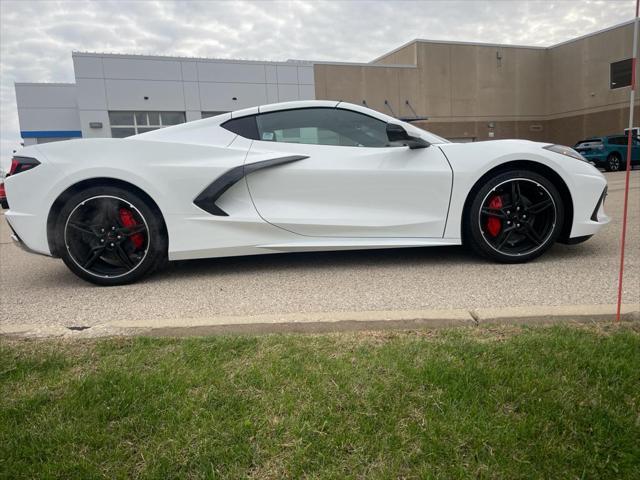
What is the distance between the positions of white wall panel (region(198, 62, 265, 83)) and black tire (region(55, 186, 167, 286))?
22632 mm

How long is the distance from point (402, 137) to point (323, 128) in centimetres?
67

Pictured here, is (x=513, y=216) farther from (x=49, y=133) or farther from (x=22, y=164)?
(x=49, y=133)

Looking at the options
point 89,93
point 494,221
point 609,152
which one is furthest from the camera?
point 89,93

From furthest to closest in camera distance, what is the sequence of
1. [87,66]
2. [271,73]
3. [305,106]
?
[271,73] → [87,66] → [305,106]

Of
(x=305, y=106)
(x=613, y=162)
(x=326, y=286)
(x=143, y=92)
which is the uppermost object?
(x=143, y=92)

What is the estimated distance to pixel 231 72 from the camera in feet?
81.1

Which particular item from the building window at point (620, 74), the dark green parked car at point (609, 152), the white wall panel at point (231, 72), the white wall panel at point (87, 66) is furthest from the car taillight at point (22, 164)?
the building window at point (620, 74)

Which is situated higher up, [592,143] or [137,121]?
[137,121]

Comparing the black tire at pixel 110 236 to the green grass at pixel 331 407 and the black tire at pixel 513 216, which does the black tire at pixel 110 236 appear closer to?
the green grass at pixel 331 407

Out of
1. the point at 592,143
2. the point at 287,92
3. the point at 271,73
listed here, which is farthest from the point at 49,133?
the point at 592,143

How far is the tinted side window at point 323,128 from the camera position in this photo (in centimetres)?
376

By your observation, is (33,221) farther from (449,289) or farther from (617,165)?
(617,165)

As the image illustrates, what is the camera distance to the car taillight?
11.5 ft

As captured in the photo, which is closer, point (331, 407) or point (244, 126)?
point (331, 407)
